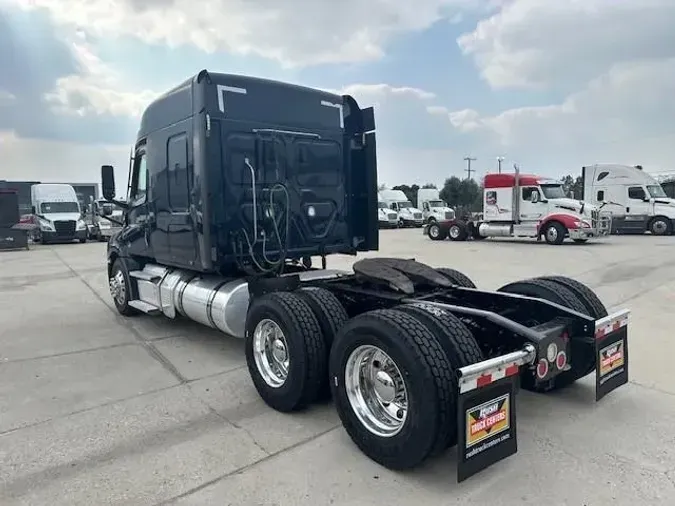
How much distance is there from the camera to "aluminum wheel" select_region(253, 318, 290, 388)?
407 centimetres

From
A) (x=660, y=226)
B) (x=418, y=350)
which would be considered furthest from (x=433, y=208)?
(x=418, y=350)

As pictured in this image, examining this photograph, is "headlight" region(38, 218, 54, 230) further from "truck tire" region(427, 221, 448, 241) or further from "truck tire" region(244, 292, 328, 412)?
"truck tire" region(244, 292, 328, 412)

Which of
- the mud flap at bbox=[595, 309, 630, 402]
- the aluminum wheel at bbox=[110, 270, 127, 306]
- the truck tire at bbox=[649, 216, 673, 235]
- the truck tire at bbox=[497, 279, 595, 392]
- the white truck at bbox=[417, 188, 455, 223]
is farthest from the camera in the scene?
the white truck at bbox=[417, 188, 455, 223]

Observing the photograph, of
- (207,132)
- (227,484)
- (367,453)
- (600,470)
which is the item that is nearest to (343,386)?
(367,453)

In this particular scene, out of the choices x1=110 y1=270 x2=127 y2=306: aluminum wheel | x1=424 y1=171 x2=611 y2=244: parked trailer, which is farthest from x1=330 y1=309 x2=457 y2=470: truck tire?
x1=424 y1=171 x2=611 y2=244: parked trailer

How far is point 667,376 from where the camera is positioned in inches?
177

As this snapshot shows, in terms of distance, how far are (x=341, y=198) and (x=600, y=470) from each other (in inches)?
153

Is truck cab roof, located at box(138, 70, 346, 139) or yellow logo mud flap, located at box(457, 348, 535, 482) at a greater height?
truck cab roof, located at box(138, 70, 346, 139)

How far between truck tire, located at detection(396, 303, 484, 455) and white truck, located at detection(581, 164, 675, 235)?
2340cm

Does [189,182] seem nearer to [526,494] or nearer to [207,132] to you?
[207,132]

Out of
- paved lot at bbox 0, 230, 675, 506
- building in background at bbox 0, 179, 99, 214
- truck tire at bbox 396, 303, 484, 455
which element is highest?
building in background at bbox 0, 179, 99, 214

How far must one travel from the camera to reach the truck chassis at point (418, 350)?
2.78m

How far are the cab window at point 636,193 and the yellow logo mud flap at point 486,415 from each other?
24.6 meters

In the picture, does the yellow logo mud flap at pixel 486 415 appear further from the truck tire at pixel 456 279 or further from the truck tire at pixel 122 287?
the truck tire at pixel 122 287
